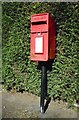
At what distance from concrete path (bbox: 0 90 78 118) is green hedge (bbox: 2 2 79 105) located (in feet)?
0.55

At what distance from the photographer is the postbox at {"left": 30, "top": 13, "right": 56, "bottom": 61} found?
15.6ft

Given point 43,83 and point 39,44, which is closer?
point 39,44

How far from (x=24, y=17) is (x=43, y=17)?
86cm

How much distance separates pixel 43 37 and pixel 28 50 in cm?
84

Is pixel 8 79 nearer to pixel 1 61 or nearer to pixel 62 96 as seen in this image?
pixel 1 61

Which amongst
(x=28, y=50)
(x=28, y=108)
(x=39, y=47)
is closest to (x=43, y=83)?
(x=28, y=108)

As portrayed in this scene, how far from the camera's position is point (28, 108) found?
520 centimetres

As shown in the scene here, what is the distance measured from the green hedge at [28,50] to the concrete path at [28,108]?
167 millimetres

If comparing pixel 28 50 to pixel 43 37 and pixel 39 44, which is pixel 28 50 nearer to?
pixel 39 44

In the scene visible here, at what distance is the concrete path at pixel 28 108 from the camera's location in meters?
4.85

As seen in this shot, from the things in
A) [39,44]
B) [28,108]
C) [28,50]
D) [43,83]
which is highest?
[39,44]

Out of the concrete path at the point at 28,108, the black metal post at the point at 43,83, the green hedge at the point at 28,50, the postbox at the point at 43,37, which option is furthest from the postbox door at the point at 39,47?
the concrete path at the point at 28,108

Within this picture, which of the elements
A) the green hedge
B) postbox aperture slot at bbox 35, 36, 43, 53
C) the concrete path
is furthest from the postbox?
the concrete path

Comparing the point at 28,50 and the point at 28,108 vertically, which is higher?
the point at 28,50
